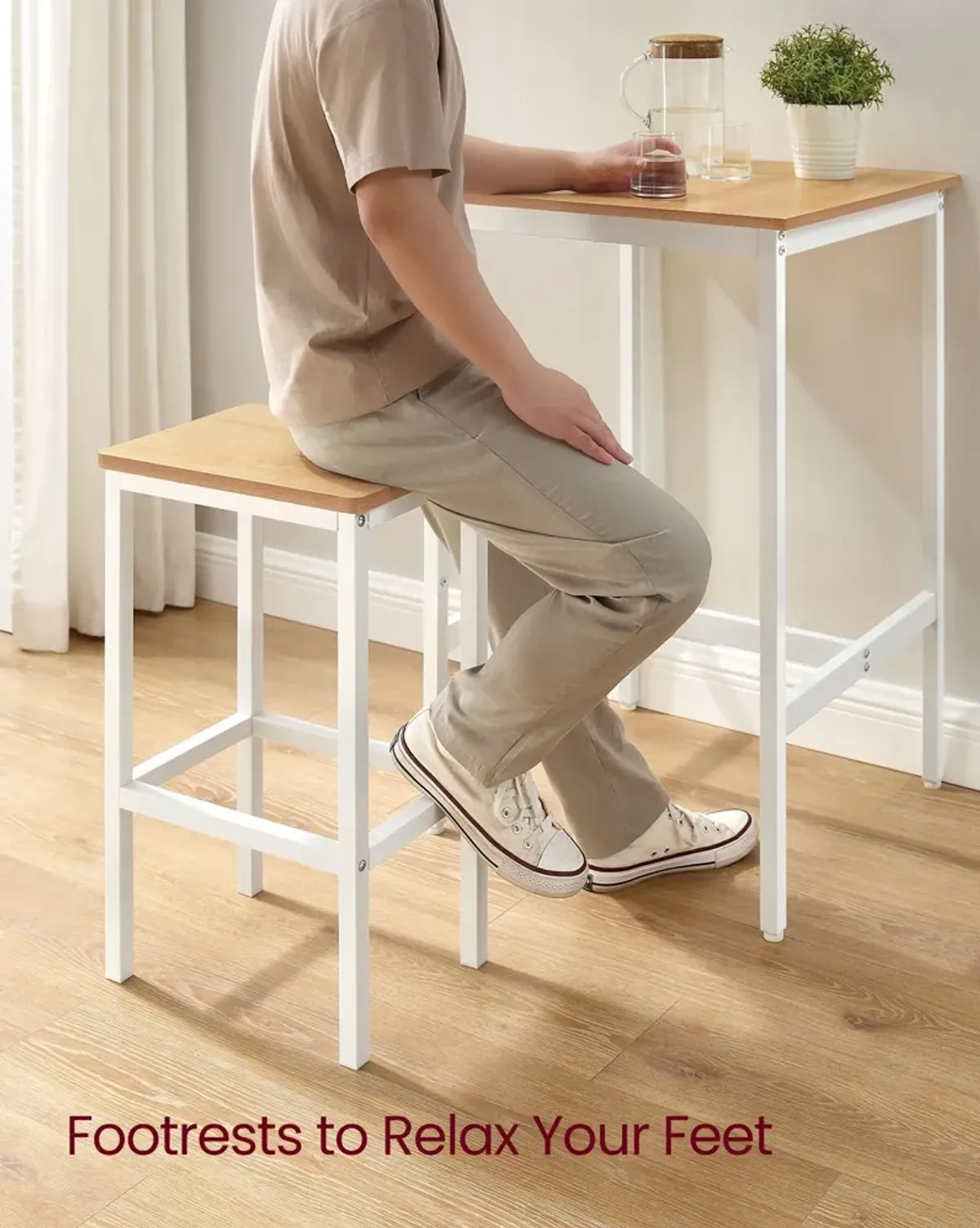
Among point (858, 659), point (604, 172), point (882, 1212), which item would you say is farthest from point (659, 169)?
point (882, 1212)

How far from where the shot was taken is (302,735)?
192 centimetres

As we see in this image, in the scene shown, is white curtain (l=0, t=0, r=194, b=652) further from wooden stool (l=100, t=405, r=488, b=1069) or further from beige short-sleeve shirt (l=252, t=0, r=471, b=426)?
beige short-sleeve shirt (l=252, t=0, r=471, b=426)

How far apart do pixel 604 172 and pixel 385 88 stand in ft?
1.70

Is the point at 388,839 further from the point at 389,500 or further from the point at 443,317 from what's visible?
the point at 443,317

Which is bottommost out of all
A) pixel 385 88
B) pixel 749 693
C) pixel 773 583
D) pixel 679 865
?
pixel 679 865

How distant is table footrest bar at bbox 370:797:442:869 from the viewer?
5.54 ft

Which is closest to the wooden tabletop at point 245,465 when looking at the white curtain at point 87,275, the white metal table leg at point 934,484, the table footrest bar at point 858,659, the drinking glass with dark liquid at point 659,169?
the drinking glass with dark liquid at point 659,169

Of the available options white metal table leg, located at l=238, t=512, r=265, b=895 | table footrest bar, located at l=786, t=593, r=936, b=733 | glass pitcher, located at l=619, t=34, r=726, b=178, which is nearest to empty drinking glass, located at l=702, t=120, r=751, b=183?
glass pitcher, located at l=619, t=34, r=726, b=178

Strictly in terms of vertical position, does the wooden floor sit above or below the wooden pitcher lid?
below

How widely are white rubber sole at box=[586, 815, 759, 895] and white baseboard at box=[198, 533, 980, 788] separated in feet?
1.03

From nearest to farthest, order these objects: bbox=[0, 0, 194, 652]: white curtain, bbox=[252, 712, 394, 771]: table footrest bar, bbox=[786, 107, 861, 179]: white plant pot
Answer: bbox=[252, 712, 394, 771]: table footrest bar, bbox=[786, 107, 861, 179]: white plant pot, bbox=[0, 0, 194, 652]: white curtain

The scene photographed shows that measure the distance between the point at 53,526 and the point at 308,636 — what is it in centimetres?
45

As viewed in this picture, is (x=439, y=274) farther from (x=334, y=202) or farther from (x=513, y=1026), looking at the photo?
(x=513, y=1026)

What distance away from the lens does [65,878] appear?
205cm
